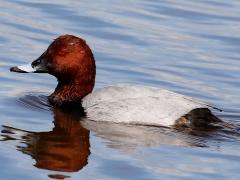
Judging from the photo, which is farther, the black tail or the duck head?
the duck head

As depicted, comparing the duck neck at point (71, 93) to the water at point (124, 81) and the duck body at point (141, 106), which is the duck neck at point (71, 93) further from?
the duck body at point (141, 106)

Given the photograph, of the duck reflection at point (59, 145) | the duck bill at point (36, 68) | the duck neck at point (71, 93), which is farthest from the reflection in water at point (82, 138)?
the duck bill at point (36, 68)

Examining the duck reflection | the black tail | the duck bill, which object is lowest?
the duck reflection

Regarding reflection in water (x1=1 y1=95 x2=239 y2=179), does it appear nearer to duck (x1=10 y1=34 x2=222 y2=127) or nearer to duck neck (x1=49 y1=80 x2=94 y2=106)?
duck (x1=10 y1=34 x2=222 y2=127)

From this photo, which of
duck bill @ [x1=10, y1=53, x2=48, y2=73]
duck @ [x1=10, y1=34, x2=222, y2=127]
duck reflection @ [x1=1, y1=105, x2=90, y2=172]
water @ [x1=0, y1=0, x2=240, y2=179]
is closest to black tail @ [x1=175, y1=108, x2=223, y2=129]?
duck @ [x1=10, y1=34, x2=222, y2=127]

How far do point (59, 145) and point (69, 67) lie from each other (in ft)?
5.52

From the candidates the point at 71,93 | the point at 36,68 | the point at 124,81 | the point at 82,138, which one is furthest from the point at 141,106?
the point at 124,81

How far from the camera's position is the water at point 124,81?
7.16 metres

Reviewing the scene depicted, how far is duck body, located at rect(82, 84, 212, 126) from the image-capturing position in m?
8.37

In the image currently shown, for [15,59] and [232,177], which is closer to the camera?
[232,177]

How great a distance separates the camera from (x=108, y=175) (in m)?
6.84

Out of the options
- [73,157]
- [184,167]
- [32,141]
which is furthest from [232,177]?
[32,141]

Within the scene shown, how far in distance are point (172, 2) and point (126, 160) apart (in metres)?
7.55

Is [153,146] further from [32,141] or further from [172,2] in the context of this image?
[172,2]
